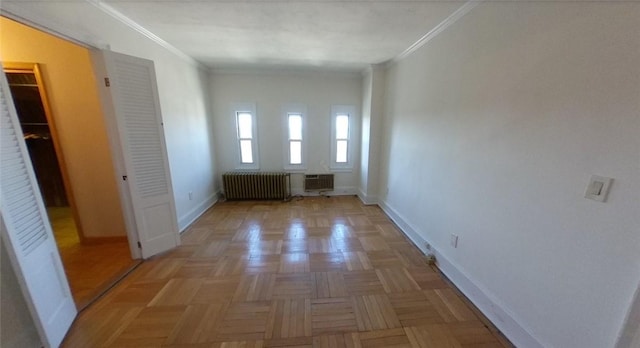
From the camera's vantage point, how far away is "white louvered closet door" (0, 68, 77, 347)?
1.23 meters

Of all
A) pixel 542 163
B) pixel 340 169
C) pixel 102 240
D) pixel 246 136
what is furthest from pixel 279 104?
pixel 542 163

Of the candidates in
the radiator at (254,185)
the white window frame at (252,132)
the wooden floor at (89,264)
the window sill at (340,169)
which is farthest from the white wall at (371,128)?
the wooden floor at (89,264)

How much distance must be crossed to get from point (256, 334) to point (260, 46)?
3183 millimetres

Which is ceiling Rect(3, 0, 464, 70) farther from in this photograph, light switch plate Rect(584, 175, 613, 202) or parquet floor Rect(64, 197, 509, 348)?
parquet floor Rect(64, 197, 509, 348)

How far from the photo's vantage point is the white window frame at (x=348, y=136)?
4461 mm

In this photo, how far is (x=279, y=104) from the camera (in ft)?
14.2

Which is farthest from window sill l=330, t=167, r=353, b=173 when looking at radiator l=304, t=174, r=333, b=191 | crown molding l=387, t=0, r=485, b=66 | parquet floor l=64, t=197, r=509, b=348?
crown molding l=387, t=0, r=485, b=66

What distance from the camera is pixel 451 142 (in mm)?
2148

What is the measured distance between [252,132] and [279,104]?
2.59ft

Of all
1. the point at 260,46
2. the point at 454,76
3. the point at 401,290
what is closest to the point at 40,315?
the point at 401,290

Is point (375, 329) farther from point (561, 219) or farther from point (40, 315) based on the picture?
point (40, 315)

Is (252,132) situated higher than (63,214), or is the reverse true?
(252,132)

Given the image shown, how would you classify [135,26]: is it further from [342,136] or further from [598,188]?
[598,188]

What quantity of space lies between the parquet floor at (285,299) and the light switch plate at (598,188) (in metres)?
1.15
